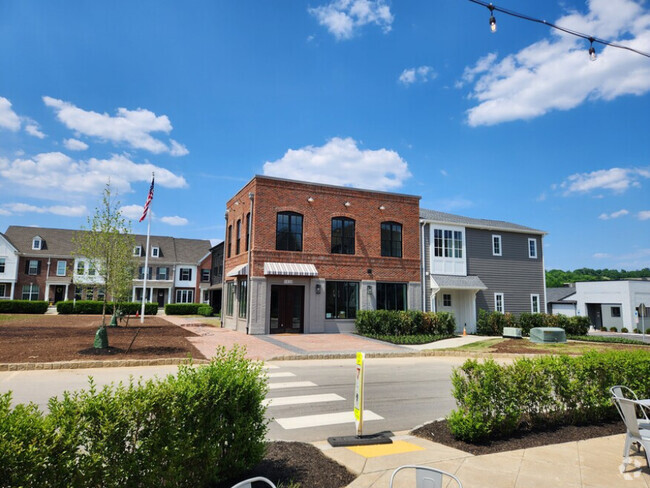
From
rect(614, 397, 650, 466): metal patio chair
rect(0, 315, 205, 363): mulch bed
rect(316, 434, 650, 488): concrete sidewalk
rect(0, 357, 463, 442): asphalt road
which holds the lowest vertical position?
rect(0, 357, 463, 442): asphalt road

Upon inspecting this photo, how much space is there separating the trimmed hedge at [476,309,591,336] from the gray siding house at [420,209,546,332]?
85 cm

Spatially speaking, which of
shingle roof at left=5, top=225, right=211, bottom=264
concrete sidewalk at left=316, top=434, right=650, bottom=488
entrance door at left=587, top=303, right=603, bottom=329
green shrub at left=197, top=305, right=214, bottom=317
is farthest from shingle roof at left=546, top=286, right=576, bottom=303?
concrete sidewalk at left=316, top=434, right=650, bottom=488

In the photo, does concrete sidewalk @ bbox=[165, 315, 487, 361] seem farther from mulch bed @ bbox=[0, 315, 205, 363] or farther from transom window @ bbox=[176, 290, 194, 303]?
transom window @ bbox=[176, 290, 194, 303]

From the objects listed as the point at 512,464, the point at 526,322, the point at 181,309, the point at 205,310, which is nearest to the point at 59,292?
the point at 181,309

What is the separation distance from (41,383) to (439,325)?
18624mm

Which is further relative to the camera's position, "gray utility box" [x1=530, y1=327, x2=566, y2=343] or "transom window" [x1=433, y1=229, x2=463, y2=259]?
"transom window" [x1=433, y1=229, x2=463, y2=259]

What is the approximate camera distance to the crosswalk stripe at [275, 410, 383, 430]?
717cm

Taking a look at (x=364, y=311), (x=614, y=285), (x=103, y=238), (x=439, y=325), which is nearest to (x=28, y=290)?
(x=103, y=238)

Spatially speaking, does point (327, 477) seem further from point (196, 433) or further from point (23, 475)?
point (23, 475)

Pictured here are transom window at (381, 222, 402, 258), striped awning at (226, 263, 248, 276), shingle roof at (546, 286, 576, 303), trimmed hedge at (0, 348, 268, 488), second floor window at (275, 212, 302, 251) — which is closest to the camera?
trimmed hedge at (0, 348, 268, 488)

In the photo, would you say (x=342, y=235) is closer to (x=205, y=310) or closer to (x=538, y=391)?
(x=538, y=391)

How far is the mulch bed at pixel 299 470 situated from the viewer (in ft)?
14.7

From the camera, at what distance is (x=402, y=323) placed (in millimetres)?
22797

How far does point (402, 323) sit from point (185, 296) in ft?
132
